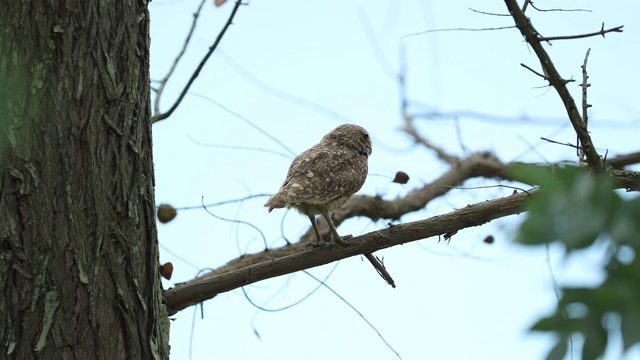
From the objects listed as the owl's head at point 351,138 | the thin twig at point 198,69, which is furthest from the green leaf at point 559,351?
the owl's head at point 351,138

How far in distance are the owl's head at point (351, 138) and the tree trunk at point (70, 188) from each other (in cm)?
300

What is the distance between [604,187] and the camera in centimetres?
135

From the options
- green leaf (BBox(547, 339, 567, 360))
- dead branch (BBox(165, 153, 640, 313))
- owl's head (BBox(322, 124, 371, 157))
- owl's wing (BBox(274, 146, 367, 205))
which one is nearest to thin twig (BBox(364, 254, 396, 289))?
dead branch (BBox(165, 153, 640, 313))

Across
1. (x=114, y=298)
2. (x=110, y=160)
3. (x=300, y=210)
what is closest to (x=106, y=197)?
(x=110, y=160)

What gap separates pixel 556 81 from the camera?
340cm

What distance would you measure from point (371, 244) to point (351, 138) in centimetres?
232

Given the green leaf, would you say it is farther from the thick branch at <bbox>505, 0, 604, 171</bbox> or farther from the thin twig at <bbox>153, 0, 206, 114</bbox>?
the thin twig at <bbox>153, 0, 206, 114</bbox>

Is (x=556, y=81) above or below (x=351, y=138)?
below

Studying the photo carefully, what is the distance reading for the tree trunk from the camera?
320 centimetres

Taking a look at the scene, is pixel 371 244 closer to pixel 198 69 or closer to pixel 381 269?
pixel 381 269

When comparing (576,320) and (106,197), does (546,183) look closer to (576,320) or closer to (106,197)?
(576,320)

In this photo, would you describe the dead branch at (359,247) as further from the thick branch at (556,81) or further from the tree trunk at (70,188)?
the tree trunk at (70,188)

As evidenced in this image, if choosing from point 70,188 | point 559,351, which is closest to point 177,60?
point 70,188

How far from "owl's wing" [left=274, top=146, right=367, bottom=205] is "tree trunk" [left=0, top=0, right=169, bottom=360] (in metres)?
1.67
